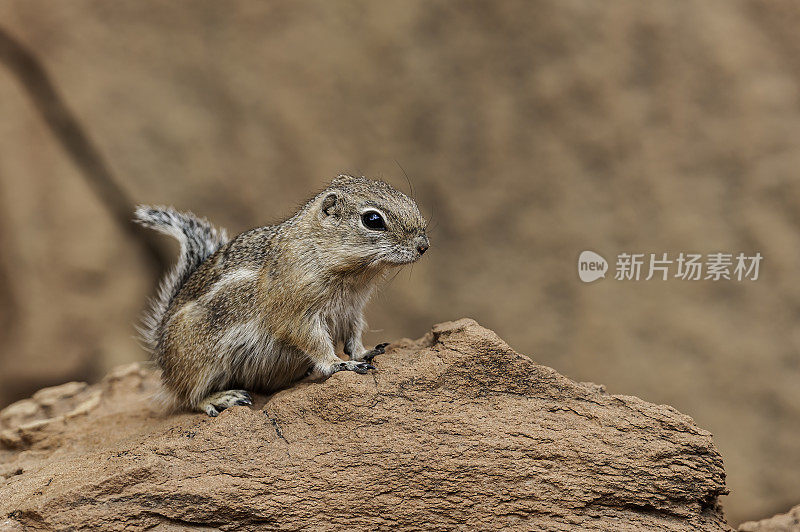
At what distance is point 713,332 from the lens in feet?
19.3

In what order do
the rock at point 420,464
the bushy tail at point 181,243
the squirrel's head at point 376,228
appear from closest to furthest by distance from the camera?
the rock at point 420,464 → the squirrel's head at point 376,228 → the bushy tail at point 181,243

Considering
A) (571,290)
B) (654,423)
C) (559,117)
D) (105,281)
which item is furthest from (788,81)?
(105,281)

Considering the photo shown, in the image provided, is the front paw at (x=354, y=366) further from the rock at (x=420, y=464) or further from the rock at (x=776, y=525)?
the rock at (x=776, y=525)

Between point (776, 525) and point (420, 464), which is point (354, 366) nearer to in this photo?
point (420, 464)

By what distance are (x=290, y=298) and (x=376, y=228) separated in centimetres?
53

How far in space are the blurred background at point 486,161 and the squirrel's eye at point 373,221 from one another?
7.58ft

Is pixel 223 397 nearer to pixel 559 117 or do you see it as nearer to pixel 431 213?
pixel 431 213

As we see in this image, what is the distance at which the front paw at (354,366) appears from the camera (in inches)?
133

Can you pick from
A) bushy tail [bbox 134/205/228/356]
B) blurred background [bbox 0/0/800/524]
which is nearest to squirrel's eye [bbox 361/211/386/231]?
bushy tail [bbox 134/205/228/356]

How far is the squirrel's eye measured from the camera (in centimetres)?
354

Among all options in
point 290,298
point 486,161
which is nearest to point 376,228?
point 290,298

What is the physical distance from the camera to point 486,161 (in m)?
5.96

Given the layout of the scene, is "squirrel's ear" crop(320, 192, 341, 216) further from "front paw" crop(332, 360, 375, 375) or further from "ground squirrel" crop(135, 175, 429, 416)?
"front paw" crop(332, 360, 375, 375)

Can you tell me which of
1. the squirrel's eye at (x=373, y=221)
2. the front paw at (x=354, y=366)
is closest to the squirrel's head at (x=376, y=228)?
the squirrel's eye at (x=373, y=221)
